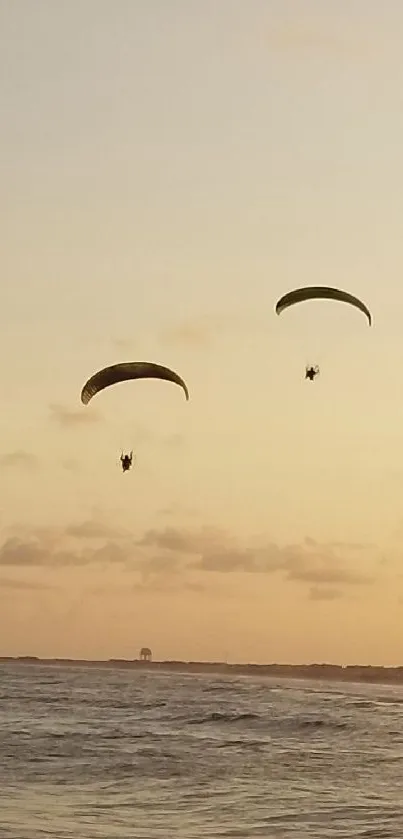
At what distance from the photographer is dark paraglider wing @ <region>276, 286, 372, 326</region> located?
24344mm

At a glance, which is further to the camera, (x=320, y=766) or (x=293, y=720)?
(x=293, y=720)

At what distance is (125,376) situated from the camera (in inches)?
1035

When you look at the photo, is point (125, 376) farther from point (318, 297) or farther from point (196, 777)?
point (196, 777)

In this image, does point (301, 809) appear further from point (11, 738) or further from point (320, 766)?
point (11, 738)

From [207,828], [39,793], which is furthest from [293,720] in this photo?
[207,828]

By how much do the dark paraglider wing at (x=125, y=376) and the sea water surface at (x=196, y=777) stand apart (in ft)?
28.5

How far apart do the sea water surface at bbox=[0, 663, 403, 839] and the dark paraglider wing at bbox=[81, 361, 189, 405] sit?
8.67 metres

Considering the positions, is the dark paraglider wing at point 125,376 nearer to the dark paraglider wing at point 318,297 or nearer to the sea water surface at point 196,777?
the dark paraglider wing at point 318,297

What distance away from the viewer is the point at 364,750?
4306 centimetres

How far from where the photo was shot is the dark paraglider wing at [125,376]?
84.2ft

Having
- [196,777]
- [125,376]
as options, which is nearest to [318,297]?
[125,376]

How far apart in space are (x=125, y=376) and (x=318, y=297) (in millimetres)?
4775

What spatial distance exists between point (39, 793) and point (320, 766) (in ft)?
40.0

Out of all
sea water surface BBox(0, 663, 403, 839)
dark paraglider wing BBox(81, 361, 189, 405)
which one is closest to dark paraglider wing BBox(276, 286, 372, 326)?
dark paraglider wing BBox(81, 361, 189, 405)
